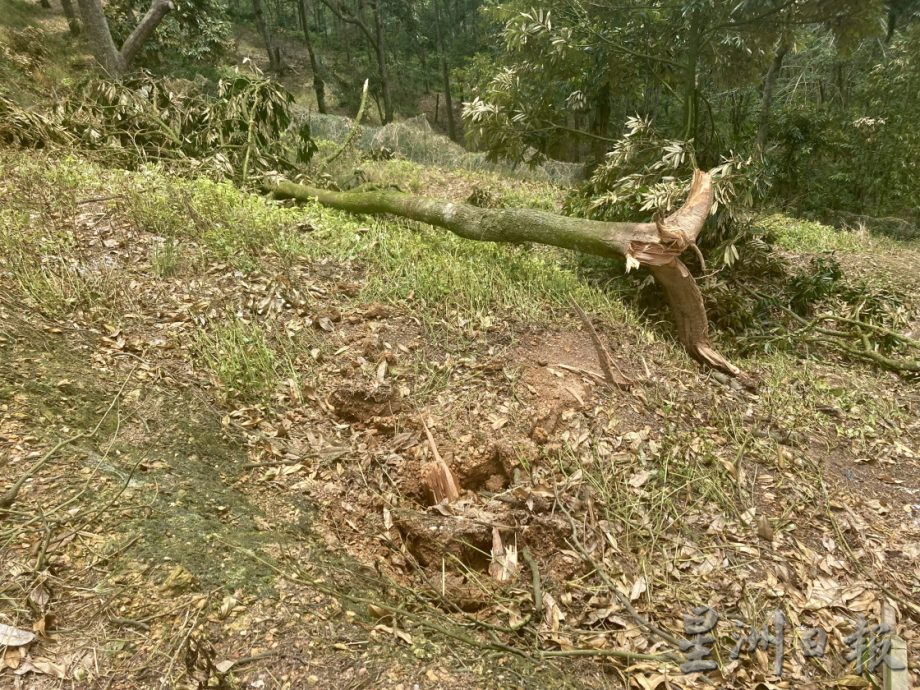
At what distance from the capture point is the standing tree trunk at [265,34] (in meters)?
15.3

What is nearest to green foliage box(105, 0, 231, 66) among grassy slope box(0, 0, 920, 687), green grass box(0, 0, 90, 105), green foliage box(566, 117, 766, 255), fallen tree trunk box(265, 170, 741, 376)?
green grass box(0, 0, 90, 105)

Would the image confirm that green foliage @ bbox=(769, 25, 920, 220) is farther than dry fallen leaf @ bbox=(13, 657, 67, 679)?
Yes

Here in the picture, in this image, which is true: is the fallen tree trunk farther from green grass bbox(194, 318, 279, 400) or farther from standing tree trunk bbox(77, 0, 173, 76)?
standing tree trunk bbox(77, 0, 173, 76)

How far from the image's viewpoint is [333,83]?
21.5m

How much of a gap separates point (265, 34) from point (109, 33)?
10.9m

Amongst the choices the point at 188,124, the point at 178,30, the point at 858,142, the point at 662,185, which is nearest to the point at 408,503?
the point at 662,185

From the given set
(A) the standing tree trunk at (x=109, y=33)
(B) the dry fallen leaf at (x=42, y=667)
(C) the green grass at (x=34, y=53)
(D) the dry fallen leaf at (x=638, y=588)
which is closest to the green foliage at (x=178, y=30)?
(C) the green grass at (x=34, y=53)

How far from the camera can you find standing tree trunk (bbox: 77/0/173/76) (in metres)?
7.20

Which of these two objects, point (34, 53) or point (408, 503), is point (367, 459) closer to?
point (408, 503)

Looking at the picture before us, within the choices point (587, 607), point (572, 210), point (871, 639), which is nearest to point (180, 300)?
point (587, 607)

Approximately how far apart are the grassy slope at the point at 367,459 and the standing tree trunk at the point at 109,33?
13.3 feet

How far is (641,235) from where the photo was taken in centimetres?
380

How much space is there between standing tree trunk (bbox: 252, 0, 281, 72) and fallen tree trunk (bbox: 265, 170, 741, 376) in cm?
1481

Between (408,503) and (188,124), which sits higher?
(188,124)
